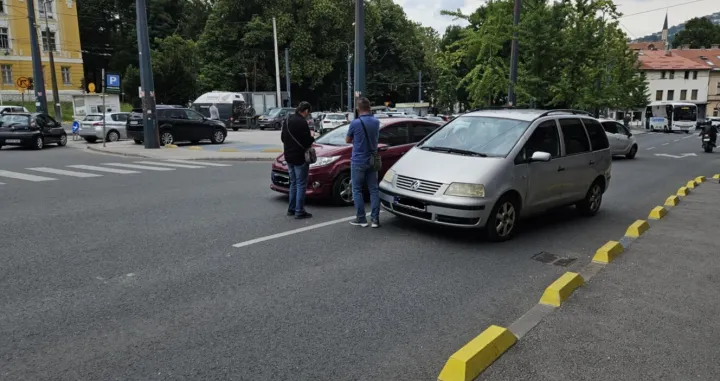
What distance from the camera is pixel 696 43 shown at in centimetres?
9425

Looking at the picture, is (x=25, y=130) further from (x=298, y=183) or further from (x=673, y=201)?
(x=673, y=201)

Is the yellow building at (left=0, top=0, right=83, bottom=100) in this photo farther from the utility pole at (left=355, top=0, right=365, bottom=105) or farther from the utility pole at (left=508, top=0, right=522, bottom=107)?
the utility pole at (left=508, top=0, right=522, bottom=107)

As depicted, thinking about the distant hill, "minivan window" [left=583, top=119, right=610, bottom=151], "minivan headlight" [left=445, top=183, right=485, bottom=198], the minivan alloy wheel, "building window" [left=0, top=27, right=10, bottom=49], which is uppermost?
the distant hill

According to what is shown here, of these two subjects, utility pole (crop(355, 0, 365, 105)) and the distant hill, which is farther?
the distant hill

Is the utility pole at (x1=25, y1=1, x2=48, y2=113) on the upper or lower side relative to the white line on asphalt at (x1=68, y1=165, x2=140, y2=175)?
upper

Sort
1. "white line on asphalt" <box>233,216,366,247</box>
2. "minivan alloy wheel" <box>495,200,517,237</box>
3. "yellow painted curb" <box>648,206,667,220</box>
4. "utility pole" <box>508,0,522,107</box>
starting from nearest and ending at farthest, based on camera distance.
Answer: "white line on asphalt" <box>233,216,366,247</box> < "minivan alloy wheel" <box>495,200,517,237</box> < "yellow painted curb" <box>648,206,667,220</box> < "utility pole" <box>508,0,522,107</box>

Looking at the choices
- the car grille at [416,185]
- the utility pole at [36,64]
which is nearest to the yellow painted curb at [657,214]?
the car grille at [416,185]

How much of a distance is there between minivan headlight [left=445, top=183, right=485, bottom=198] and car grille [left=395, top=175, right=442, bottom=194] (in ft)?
0.66

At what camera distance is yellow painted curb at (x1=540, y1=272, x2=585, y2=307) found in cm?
471

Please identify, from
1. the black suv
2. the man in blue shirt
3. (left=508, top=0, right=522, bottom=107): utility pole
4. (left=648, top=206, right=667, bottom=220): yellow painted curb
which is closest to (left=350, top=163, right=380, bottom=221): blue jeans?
the man in blue shirt

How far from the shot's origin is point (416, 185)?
6.87 metres

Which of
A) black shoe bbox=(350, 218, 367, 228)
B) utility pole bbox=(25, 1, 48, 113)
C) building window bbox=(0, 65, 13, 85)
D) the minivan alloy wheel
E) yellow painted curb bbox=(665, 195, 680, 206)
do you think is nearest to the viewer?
the minivan alloy wheel

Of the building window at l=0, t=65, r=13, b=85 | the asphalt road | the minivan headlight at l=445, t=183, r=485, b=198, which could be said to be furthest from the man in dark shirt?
the building window at l=0, t=65, r=13, b=85

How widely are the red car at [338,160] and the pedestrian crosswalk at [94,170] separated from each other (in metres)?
6.27
